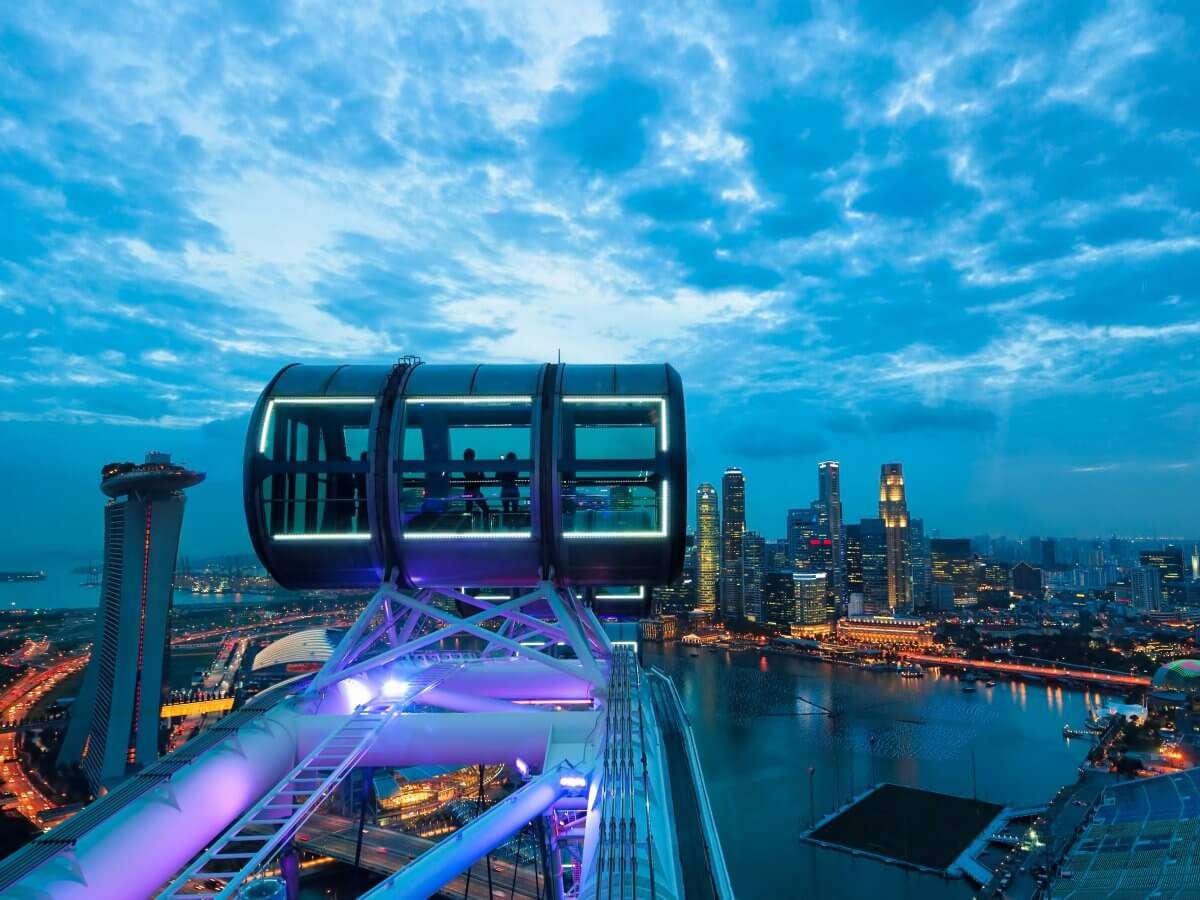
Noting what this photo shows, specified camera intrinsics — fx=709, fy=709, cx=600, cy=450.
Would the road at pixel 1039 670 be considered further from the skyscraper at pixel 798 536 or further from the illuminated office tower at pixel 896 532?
the skyscraper at pixel 798 536

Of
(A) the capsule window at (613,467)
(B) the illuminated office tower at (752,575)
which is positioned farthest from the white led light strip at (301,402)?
(B) the illuminated office tower at (752,575)

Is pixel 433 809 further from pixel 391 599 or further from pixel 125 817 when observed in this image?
pixel 125 817

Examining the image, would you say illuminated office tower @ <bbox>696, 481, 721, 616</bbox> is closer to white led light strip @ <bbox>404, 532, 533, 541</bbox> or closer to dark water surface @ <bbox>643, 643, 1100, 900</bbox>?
dark water surface @ <bbox>643, 643, 1100, 900</bbox>

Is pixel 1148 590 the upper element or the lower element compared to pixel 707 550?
lower

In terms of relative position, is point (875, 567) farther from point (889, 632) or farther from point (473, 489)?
point (473, 489)

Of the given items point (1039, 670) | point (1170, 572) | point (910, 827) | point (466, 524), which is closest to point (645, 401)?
point (466, 524)
